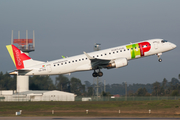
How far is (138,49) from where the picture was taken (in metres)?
51.9

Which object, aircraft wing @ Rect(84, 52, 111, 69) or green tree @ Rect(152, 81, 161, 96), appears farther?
green tree @ Rect(152, 81, 161, 96)

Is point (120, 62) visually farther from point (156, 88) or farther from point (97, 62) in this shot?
point (156, 88)

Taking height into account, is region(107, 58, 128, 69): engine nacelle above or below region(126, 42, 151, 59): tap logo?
below

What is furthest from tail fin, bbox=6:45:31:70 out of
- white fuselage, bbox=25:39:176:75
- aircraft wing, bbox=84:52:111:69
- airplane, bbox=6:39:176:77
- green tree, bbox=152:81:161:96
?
green tree, bbox=152:81:161:96

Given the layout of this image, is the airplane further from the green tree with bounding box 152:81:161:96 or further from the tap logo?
the green tree with bounding box 152:81:161:96

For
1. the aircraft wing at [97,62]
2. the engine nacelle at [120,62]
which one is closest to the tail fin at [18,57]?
the aircraft wing at [97,62]

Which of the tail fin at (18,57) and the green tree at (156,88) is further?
the green tree at (156,88)

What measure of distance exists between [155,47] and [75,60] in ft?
47.4

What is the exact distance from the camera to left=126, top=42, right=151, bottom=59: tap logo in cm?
5179

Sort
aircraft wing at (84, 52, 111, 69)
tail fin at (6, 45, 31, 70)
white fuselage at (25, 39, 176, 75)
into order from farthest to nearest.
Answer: tail fin at (6, 45, 31, 70)
white fuselage at (25, 39, 176, 75)
aircraft wing at (84, 52, 111, 69)

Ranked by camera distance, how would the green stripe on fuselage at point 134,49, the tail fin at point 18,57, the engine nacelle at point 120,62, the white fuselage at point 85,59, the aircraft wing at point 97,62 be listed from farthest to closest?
1. the tail fin at point 18,57
2. the green stripe on fuselage at point 134,49
3. the white fuselage at point 85,59
4. the engine nacelle at point 120,62
5. the aircraft wing at point 97,62

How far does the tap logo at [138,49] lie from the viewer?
170ft

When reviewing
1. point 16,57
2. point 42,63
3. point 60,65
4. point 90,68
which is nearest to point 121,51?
point 90,68

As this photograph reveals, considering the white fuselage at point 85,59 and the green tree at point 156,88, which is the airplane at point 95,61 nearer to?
the white fuselage at point 85,59
